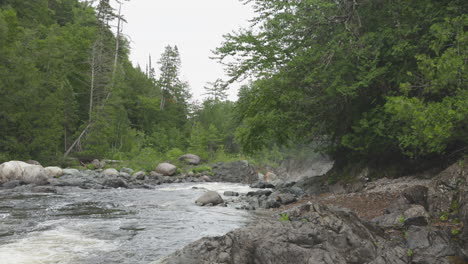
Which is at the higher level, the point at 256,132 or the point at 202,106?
the point at 202,106

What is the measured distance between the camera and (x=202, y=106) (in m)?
64.2

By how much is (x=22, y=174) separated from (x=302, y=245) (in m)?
19.2

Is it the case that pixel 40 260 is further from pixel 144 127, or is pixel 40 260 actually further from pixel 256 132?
pixel 144 127

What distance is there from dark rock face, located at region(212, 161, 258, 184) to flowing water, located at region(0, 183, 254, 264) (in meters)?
17.0

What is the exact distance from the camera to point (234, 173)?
108 ft

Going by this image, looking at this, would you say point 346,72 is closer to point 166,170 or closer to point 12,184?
point 12,184

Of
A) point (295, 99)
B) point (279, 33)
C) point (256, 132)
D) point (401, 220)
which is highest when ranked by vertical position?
point (279, 33)

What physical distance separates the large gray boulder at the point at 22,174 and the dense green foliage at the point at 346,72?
40.1 feet

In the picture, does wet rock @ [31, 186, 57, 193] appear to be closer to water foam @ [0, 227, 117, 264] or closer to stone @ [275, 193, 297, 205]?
water foam @ [0, 227, 117, 264]

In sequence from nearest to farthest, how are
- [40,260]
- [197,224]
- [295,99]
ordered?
[40,260] → [197,224] → [295,99]

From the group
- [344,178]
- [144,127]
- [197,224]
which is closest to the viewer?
[197,224]

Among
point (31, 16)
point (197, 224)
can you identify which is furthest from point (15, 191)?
point (31, 16)

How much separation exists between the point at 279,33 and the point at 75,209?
9.80 meters

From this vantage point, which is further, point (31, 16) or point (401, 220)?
point (31, 16)
